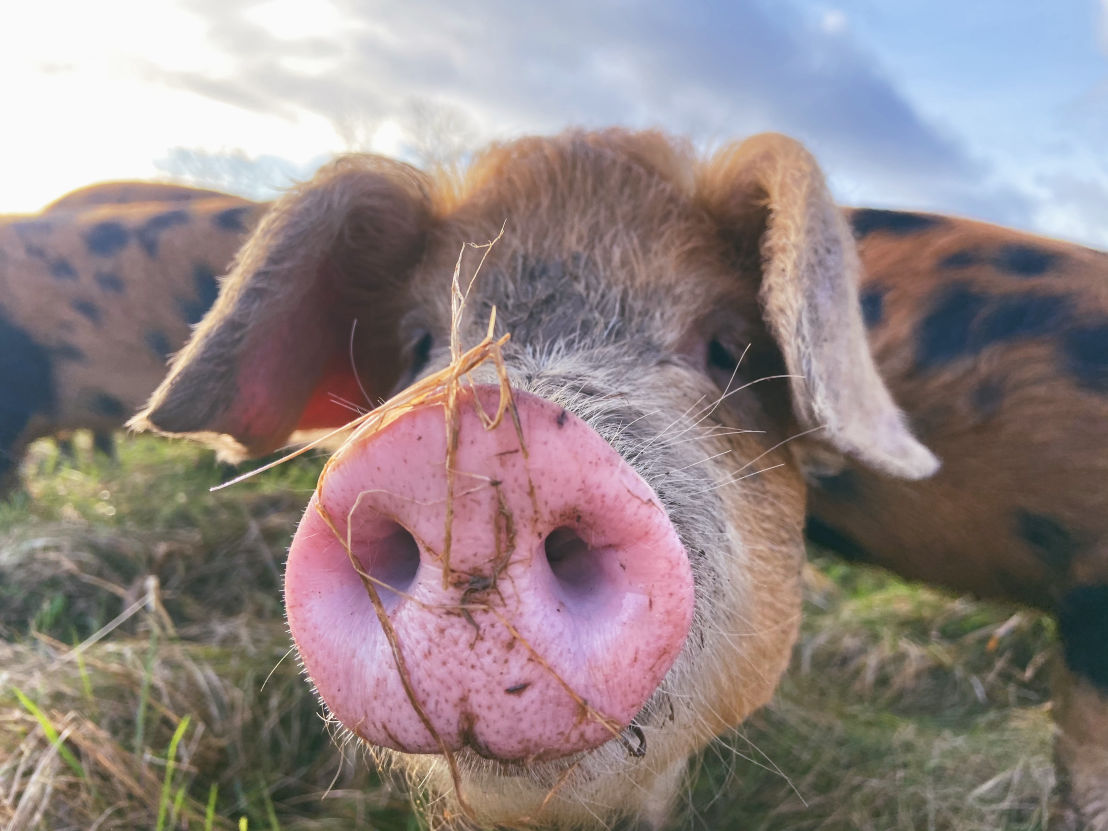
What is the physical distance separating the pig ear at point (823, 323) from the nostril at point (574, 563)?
508 millimetres

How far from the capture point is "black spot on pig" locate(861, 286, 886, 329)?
2.02 metres

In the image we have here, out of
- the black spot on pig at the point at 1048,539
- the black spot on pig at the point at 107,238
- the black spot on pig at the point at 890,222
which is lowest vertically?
the black spot on pig at the point at 107,238

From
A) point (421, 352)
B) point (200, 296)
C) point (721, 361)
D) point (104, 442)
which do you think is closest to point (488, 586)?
point (721, 361)

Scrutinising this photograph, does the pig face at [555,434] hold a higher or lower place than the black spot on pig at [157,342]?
higher

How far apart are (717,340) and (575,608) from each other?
818mm

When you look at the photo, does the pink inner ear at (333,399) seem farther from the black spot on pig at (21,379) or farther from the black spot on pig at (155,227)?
the black spot on pig at (21,379)

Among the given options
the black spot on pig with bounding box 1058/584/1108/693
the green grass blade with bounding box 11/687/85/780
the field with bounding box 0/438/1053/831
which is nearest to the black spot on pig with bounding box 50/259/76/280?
the field with bounding box 0/438/1053/831

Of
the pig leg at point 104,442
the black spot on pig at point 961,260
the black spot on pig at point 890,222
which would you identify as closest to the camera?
the black spot on pig at point 961,260

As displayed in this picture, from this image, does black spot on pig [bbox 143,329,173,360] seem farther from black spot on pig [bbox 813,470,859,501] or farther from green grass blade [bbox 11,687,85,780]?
black spot on pig [bbox 813,470,859,501]

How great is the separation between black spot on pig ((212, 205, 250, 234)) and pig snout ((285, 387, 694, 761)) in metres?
2.41

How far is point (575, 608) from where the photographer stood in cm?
94

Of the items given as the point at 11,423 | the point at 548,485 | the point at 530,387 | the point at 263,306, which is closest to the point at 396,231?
the point at 263,306

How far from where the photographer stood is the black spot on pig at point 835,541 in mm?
2225

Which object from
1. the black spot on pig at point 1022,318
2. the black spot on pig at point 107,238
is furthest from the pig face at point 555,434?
the black spot on pig at point 107,238
